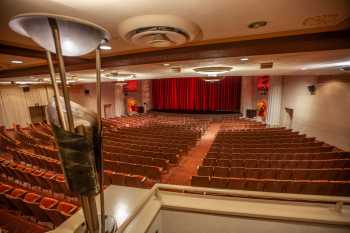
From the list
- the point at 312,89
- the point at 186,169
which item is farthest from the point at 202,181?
the point at 312,89

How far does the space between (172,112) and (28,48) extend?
64.9ft

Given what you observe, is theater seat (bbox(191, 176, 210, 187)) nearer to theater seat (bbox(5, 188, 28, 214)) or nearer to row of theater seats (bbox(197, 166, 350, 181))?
row of theater seats (bbox(197, 166, 350, 181))

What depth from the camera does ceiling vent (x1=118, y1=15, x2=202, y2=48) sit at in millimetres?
1966

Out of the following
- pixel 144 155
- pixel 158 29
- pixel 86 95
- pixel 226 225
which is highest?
pixel 158 29

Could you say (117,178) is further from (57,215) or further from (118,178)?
(57,215)

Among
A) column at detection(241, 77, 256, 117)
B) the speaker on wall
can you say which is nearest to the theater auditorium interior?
the speaker on wall

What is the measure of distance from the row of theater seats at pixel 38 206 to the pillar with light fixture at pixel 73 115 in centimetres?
311

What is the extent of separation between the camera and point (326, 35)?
3002mm

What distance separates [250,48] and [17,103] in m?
18.8

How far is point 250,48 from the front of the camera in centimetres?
339

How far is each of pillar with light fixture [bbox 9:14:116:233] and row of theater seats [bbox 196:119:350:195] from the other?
155 inches

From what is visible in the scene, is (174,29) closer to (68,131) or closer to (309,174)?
(68,131)

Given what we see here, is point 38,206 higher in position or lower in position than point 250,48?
lower

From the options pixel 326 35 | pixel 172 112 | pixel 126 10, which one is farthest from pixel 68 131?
pixel 172 112
